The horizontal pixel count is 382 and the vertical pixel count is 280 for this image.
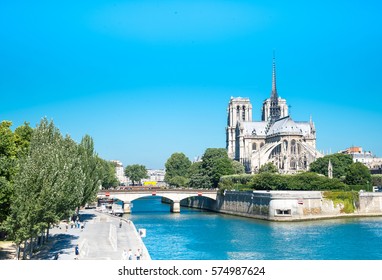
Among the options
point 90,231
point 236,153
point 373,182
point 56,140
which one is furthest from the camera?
point 236,153

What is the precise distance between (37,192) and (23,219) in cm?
166

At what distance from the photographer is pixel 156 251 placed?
31.2 metres

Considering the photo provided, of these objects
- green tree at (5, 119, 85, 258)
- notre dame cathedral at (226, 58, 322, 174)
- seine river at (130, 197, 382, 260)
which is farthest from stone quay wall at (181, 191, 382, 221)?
notre dame cathedral at (226, 58, 322, 174)

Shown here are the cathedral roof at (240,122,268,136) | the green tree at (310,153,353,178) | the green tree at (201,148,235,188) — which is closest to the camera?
the green tree at (310,153,353,178)

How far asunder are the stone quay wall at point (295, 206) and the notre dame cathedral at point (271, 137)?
3715cm

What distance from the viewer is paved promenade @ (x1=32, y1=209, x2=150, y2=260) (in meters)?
24.8

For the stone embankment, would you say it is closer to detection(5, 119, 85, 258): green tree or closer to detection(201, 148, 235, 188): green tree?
detection(5, 119, 85, 258): green tree

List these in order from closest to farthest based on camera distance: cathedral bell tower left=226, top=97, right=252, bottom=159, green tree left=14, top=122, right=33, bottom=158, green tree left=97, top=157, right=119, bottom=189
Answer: green tree left=14, top=122, right=33, bottom=158 → green tree left=97, top=157, right=119, bottom=189 → cathedral bell tower left=226, top=97, right=252, bottom=159

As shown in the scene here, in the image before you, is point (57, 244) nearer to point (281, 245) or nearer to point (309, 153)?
point (281, 245)

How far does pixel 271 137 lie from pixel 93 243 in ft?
267

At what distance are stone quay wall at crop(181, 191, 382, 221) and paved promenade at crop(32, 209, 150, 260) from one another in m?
16.4

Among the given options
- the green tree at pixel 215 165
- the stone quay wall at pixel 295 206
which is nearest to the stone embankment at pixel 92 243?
the stone quay wall at pixel 295 206

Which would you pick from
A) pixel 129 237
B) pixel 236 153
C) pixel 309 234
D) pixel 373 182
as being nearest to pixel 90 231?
pixel 129 237

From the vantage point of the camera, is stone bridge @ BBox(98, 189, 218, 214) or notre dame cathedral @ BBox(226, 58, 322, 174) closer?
stone bridge @ BBox(98, 189, 218, 214)
